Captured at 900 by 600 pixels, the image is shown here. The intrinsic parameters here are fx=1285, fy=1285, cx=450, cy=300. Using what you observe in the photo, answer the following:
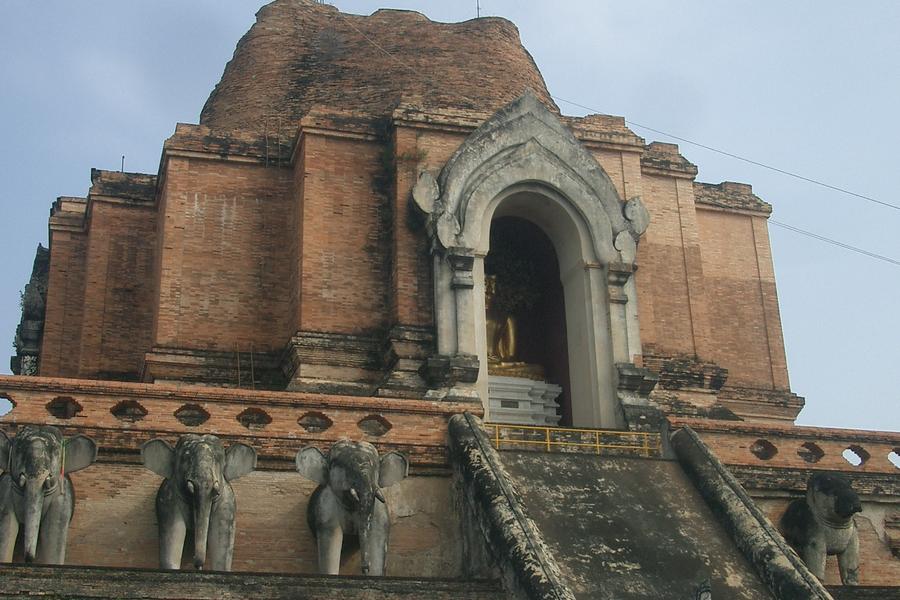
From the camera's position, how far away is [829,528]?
49.2 ft

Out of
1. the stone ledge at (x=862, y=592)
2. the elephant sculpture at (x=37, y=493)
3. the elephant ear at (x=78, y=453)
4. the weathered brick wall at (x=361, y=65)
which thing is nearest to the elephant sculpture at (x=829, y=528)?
the stone ledge at (x=862, y=592)

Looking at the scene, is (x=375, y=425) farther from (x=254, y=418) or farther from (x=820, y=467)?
(x=820, y=467)

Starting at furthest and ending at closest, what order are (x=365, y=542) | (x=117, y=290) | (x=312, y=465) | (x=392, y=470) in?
(x=117, y=290) < (x=392, y=470) < (x=312, y=465) < (x=365, y=542)

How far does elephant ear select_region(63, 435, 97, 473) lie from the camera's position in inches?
519

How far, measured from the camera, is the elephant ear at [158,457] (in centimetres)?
1329

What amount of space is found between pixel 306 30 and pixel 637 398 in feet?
33.8

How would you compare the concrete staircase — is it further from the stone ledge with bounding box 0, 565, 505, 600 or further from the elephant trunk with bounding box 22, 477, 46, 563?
the elephant trunk with bounding box 22, 477, 46, 563

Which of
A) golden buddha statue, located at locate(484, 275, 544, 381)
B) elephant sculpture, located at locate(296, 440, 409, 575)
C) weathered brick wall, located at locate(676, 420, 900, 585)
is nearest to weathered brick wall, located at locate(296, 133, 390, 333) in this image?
golden buddha statue, located at locate(484, 275, 544, 381)

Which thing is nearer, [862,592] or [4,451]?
[4,451]

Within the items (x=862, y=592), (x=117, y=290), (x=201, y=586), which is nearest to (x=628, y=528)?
(x=862, y=592)

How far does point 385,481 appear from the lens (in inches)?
544

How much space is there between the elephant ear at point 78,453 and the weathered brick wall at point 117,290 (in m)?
7.55

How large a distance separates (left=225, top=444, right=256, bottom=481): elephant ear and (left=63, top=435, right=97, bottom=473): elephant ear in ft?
4.56

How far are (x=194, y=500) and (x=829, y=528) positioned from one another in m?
7.34
